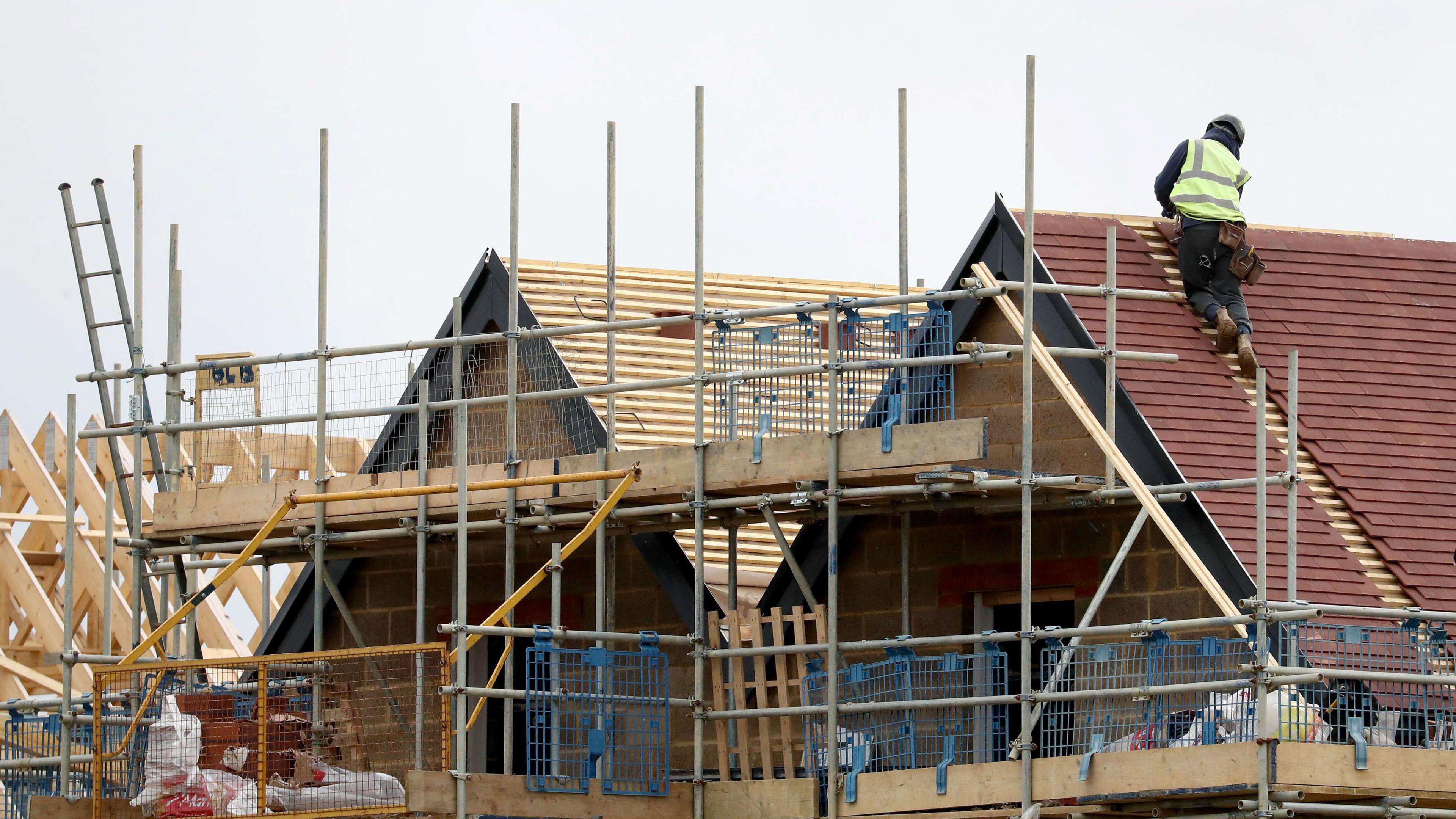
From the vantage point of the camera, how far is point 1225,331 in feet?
64.9

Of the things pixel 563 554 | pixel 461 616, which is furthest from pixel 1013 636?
pixel 461 616

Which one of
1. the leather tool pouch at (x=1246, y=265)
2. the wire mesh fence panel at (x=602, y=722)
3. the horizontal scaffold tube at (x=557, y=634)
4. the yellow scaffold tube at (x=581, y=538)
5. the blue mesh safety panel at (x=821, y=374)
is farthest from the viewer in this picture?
the leather tool pouch at (x=1246, y=265)

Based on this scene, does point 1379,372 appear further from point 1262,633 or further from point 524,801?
point 524,801

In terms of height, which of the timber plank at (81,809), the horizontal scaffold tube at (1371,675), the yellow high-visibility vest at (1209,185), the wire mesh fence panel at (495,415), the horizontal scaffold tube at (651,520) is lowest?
the timber plank at (81,809)

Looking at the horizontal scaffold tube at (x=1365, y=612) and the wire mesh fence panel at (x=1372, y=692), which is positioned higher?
the horizontal scaffold tube at (x=1365, y=612)

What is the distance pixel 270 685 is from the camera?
19703 millimetres

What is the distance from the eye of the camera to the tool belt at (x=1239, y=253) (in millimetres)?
20016

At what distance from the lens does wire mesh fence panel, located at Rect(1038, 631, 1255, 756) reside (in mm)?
16422

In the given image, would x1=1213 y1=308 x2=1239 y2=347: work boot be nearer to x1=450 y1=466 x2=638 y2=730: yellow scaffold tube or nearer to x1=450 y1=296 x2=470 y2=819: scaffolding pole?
x1=450 y1=466 x2=638 y2=730: yellow scaffold tube

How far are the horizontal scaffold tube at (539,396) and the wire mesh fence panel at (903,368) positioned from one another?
0.46ft

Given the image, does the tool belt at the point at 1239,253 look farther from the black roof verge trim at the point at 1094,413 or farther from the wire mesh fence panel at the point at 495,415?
the wire mesh fence panel at the point at 495,415

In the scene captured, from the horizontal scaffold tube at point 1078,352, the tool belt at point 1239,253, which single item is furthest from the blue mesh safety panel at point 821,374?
the tool belt at point 1239,253

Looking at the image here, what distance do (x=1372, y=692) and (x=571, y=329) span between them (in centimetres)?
666

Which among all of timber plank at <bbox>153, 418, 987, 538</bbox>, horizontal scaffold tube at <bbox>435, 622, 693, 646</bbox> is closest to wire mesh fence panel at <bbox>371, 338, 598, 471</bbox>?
timber plank at <bbox>153, 418, 987, 538</bbox>
